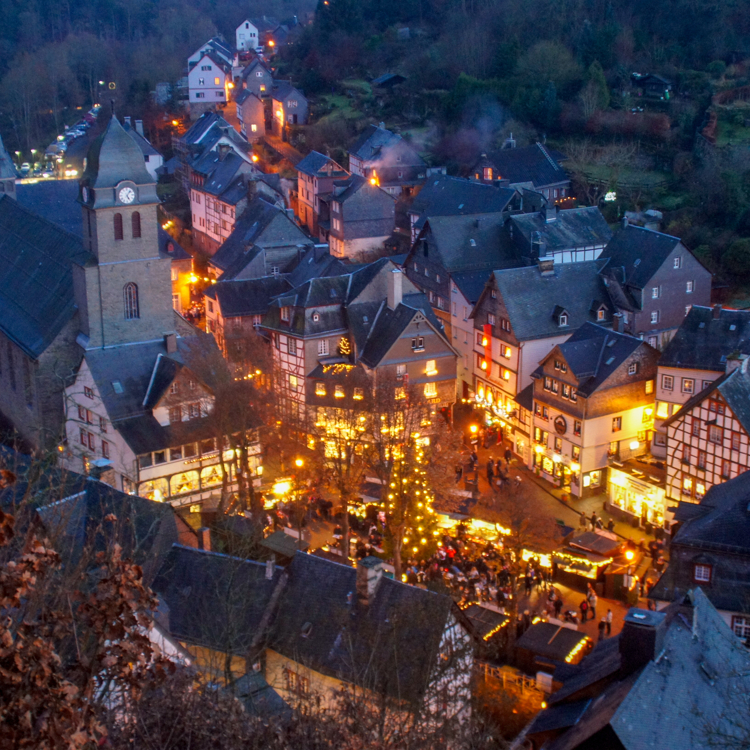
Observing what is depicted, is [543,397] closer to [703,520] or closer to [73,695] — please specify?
[703,520]

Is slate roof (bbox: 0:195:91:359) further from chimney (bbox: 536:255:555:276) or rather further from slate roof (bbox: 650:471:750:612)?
slate roof (bbox: 650:471:750:612)

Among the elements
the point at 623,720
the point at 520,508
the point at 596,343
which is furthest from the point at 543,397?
the point at 623,720

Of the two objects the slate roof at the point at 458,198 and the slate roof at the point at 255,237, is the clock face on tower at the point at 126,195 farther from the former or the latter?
the slate roof at the point at 458,198

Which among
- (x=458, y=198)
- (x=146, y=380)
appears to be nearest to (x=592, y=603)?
(x=146, y=380)

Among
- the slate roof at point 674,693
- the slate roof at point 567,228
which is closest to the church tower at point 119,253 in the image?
the slate roof at point 567,228

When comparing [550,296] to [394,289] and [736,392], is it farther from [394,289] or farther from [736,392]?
[736,392]
